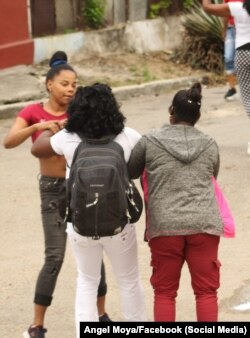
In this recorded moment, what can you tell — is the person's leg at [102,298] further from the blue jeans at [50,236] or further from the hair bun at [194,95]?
the hair bun at [194,95]

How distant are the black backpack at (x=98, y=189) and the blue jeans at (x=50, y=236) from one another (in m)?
0.52

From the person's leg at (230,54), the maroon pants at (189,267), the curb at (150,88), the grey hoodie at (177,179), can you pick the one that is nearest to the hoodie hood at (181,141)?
the grey hoodie at (177,179)

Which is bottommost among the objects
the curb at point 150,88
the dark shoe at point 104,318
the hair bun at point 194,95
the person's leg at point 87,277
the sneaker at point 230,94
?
the curb at point 150,88

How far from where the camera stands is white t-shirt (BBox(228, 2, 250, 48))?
30.6ft

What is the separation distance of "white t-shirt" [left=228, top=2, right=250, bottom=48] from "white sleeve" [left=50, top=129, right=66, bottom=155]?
4364mm

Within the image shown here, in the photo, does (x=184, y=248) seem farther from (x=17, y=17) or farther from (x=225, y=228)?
(x=17, y=17)

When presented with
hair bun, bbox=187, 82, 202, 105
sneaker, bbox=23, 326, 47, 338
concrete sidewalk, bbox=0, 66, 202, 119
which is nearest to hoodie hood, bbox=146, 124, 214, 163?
hair bun, bbox=187, 82, 202, 105

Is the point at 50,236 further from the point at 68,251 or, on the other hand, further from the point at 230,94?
the point at 230,94

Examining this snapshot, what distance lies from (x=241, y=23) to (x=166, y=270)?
4.53 metres

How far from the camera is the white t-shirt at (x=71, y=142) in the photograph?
5262 millimetres

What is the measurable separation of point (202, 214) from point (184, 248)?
0.22 m

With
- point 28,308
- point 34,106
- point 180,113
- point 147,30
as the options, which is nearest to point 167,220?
point 180,113

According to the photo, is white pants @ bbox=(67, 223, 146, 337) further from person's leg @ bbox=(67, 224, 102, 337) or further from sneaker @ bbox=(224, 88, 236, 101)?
sneaker @ bbox=(224, 88, 236, 101)

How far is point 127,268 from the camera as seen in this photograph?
17.8 feet
